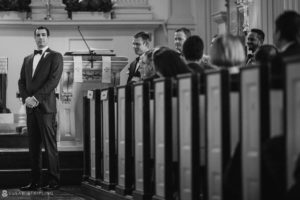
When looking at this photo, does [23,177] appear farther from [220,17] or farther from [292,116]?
[292,116]

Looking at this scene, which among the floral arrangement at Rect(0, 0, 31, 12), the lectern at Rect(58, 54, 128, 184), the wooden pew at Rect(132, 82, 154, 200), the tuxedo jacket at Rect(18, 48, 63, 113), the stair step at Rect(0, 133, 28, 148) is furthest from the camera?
the floral arrangement at Rect(0, 0, 31, 12)

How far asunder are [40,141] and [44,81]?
22.7 inches

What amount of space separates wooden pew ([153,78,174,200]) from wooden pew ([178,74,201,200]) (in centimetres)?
20

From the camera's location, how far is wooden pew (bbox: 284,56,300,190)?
129 inches

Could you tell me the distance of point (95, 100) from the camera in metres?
6.94

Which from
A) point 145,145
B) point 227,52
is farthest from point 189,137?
point 145,145

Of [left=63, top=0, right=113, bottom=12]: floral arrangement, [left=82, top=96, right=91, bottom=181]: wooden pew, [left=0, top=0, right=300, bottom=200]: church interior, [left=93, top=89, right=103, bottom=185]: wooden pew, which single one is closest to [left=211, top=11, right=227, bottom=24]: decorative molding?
[left=0, top=0, right=300, bottom=200]: church interior

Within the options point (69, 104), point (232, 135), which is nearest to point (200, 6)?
point (69, 104)

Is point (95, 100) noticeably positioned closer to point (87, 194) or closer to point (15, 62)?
point (87, 194)

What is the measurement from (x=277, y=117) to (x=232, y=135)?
452mm

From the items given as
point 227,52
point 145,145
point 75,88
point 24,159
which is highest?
point 227,52

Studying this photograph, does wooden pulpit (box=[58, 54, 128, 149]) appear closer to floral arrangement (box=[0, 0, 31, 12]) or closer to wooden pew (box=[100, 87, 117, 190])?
wooden pew (box=[100, 87, 117, 190])

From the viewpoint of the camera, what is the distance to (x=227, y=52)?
4.33 meters

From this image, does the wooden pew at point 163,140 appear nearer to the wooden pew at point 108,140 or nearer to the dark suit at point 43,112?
the wooden pew at point 108,140
